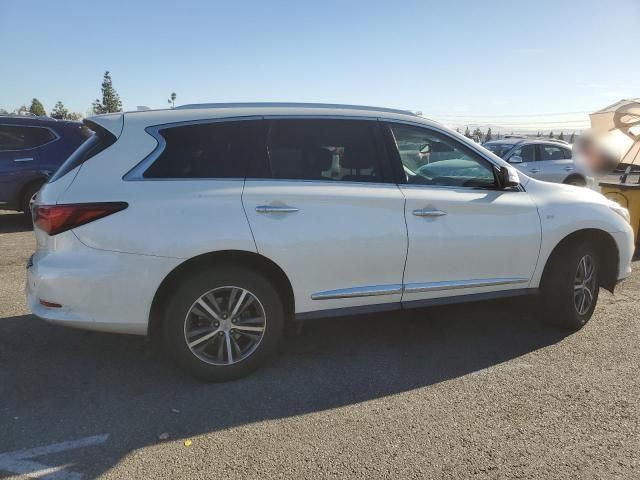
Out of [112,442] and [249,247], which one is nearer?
[112,442]

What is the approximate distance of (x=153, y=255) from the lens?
3.26 metres

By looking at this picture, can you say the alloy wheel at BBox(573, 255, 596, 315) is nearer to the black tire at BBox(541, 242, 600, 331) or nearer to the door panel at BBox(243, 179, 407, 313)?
the black tire at BBox(541, 242, 600, 331)

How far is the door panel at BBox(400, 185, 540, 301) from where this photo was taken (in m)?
3.89

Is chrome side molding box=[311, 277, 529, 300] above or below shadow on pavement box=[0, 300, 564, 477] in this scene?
above

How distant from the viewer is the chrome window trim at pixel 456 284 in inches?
156

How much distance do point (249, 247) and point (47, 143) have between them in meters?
7.27

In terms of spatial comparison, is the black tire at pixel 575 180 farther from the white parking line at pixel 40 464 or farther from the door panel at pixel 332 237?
the white parking line at pixel 40 464

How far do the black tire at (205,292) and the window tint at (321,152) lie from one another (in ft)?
2.40

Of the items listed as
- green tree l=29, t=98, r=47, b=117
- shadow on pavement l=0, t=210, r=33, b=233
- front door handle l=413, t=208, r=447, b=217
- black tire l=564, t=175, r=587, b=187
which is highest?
green tree l=29, t=98, r=47, b=117

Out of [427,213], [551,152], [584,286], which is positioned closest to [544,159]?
[551,152]

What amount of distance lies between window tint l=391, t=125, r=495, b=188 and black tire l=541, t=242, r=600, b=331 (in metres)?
0.93

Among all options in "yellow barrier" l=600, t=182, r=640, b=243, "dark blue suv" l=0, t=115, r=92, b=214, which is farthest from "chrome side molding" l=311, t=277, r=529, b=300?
"dark blue suv" l=0, t=115, r=92, b=214

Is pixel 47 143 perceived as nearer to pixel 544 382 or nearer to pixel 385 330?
pixel 385 330

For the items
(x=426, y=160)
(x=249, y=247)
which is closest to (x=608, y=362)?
(x=426, y=160)
